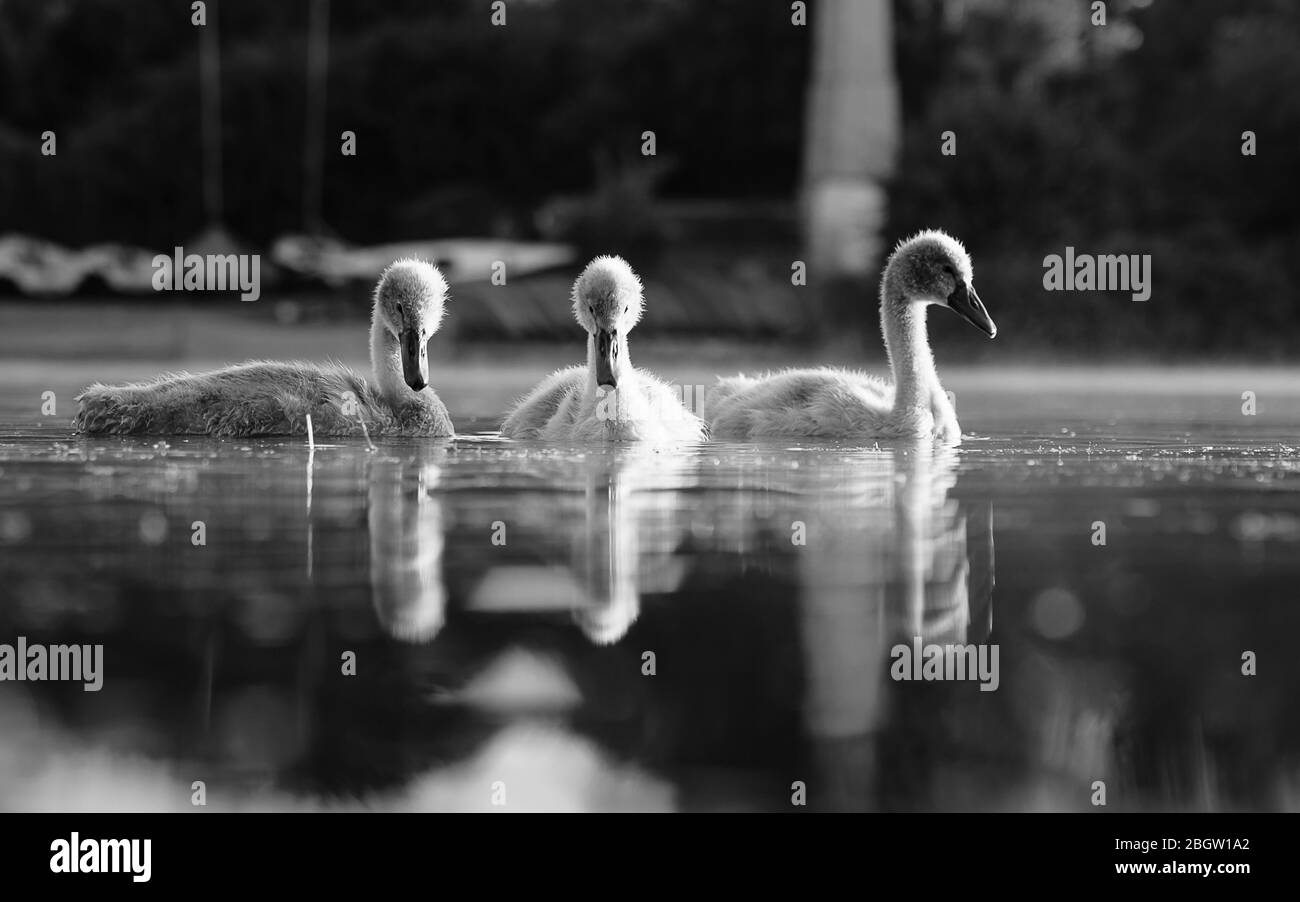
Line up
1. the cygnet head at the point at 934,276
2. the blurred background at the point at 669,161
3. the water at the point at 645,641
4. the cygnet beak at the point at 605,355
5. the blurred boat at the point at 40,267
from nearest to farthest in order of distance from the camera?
1. the water at the point at 645,641
2. the cygnet beak at the point at 605,355
3. the cygnet head at the point at 934,276
4. the blurred background at the point at 669,161
5. the blurred boat at the point at 40,267

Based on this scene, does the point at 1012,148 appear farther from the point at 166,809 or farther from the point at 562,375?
the point at 166,809

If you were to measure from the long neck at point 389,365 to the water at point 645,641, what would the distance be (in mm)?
2441

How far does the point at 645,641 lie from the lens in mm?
4637


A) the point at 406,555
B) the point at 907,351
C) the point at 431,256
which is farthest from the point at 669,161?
the point at 406,555

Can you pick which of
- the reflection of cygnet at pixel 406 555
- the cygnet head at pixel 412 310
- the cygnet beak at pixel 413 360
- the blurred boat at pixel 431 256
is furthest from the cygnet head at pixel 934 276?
the blurred boat at pixel 431 256

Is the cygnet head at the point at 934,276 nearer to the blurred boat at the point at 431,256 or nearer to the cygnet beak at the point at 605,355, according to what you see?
the cygnet beak at the point at 605,355

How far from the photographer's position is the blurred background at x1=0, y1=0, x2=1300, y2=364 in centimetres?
2361

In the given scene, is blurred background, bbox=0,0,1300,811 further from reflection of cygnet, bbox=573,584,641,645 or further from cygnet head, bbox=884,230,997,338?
cygnet head, bbox=884,230,997,338

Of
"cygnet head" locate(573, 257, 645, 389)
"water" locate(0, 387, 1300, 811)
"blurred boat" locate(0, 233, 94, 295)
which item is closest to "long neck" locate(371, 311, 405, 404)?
"cygnet head" locate(573, 257, 645, 389)

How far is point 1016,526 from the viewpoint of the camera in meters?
6.71

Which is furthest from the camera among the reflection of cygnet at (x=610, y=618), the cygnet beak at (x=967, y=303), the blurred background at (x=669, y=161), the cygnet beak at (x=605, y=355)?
the blurred background at (x=669, y=161)

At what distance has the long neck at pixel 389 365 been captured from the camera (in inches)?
415

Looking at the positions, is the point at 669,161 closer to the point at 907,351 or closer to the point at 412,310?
the point at 907,351

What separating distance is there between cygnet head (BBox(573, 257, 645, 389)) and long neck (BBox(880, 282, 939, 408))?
1648mm
